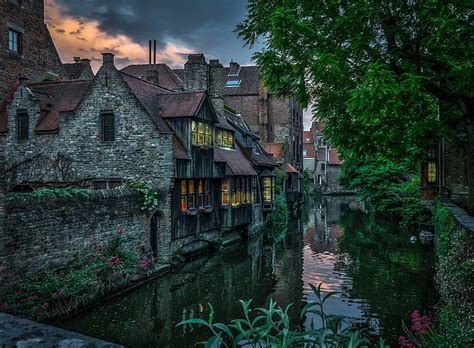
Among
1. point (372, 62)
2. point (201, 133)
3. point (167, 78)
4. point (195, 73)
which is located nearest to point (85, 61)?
point (167, 78)

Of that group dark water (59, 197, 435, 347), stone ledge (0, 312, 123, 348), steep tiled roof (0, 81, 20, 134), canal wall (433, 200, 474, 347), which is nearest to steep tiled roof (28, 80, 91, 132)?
steep tiled roof (0, 81, 20, 134)

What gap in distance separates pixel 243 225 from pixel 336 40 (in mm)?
17667

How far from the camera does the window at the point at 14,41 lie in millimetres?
25750

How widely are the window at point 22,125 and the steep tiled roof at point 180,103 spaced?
6.98m

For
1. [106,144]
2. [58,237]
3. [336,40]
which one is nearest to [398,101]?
[336,40]

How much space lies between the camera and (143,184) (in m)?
18.2

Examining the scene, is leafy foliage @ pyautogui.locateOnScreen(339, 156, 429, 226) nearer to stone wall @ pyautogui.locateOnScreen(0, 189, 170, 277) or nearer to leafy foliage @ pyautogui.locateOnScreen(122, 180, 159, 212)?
leafy foliage @ pyautogui.locateOnScreen(122, 180, 159, 212)

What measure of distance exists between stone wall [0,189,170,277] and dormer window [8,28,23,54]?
15.7 m

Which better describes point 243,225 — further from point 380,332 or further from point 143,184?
point 380,332

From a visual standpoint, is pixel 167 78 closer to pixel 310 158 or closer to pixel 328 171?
pixel 310 158

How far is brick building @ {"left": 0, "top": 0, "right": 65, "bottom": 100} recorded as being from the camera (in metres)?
25.0

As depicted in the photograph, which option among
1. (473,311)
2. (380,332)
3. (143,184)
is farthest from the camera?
(143,184)

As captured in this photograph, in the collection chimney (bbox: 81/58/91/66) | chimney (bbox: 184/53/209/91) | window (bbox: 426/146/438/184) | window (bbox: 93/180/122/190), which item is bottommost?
window (bbox: 93/180/122/190)

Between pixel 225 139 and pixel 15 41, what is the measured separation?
14865 millimetres
